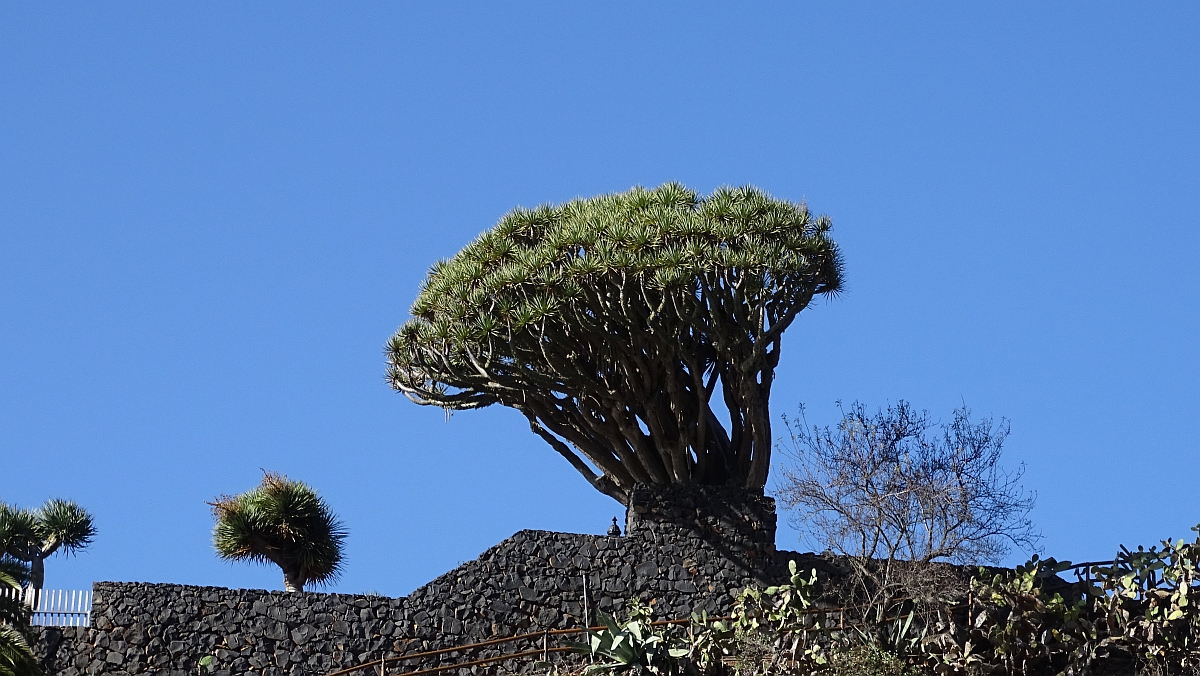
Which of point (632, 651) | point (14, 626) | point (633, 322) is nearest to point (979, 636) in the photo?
point (632, 651)

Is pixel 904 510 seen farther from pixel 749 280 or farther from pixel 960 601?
pixel 749 280

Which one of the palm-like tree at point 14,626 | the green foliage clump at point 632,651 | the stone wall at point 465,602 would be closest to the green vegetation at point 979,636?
the green foliage clump at point 632,651

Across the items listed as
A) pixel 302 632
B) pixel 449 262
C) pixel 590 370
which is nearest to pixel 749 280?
pixel 590 370

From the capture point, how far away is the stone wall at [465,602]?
2023 centimetres

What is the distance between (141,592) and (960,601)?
945 centimetres

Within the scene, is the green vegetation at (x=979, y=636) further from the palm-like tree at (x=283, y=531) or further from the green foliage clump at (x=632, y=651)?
the palm-like tree at (x=283, y=531)

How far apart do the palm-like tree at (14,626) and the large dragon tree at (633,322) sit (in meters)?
5.68

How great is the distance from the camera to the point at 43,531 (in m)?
24.5

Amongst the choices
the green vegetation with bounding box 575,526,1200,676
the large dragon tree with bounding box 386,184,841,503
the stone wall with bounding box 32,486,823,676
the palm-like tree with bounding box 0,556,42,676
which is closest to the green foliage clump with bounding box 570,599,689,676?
the green vegetation with bounding box 575,526,1200,676

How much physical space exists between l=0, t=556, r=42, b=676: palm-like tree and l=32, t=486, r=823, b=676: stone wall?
2.42 ft

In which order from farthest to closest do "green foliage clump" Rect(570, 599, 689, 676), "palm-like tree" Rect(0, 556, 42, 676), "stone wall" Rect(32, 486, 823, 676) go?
"stone wall" Rect(32, 486, 823, 676) < "green foliage clump" Rect(570, 599, 689, 676) < "palm-like tree" Rect(0, 556, 42, 676)

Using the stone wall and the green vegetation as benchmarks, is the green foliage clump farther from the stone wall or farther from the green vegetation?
the stone wall

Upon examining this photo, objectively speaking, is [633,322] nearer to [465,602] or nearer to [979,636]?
[465,602]

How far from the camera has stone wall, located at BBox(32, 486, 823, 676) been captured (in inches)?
797
